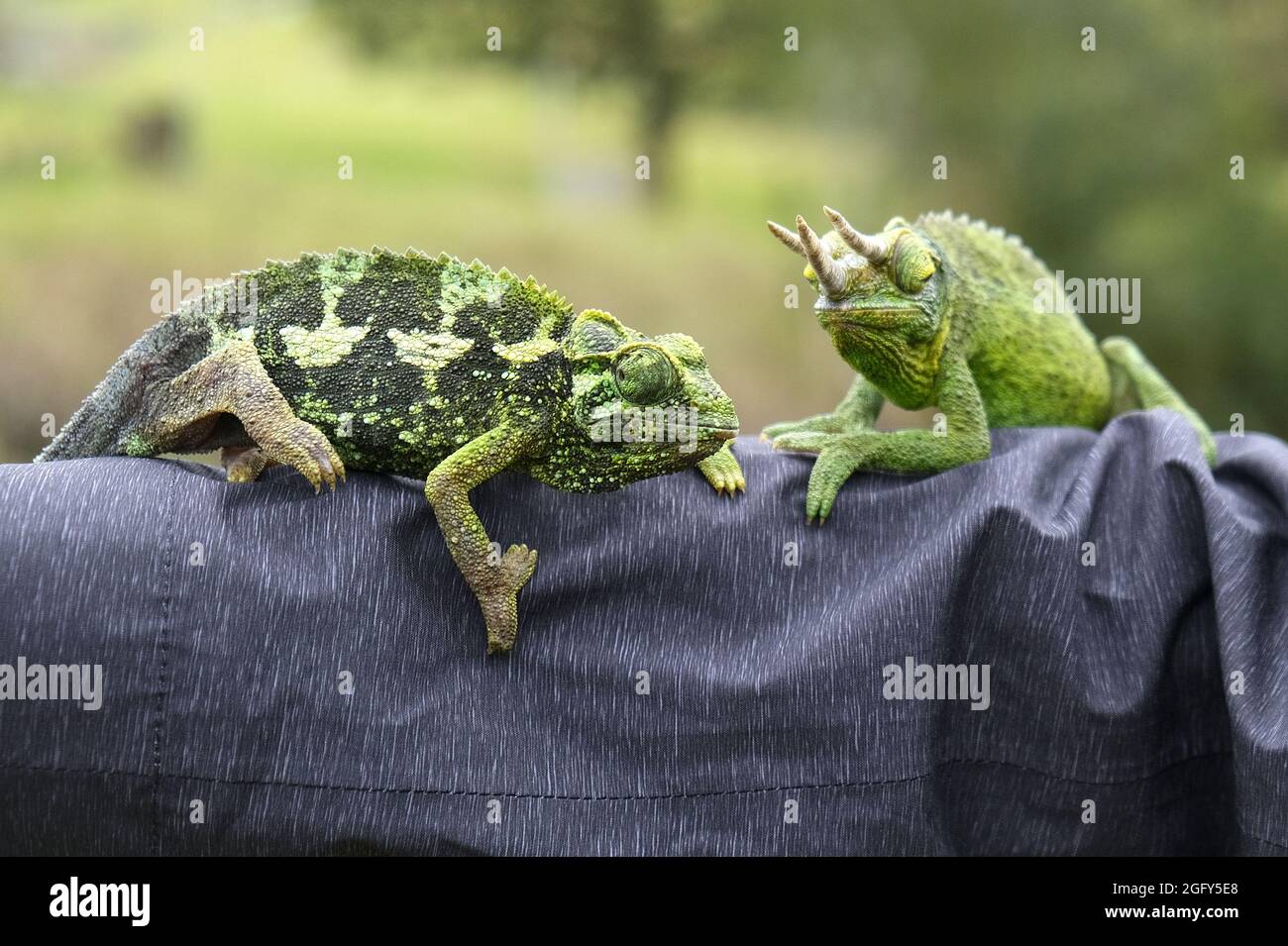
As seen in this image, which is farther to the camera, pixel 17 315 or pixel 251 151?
pixel 251 151

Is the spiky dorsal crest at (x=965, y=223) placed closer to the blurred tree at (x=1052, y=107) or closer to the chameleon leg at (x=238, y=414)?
the chameleon leg at (x=238, y=414)

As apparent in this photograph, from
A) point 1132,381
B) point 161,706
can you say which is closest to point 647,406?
point 161,706

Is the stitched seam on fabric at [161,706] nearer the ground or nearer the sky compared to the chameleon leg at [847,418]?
nearer the ground

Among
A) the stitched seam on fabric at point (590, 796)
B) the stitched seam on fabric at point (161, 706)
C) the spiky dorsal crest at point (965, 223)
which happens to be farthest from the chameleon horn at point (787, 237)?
the stitched seam on fabric at point (161, 706)

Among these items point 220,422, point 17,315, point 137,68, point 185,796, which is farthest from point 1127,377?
point 137,68

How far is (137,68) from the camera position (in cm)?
575

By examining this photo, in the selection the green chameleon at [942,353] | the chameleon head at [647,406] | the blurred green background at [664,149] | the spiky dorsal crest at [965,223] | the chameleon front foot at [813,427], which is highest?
the blurred green background at [664,149]

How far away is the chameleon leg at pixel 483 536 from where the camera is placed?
1130mm

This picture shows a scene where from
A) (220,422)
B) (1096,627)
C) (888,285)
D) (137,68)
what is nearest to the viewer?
(1096,627)

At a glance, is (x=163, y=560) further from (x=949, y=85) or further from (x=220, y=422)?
(x=949, y=85)

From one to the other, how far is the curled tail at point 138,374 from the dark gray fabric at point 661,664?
7.1 inches

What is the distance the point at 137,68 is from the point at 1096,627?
5863 mm

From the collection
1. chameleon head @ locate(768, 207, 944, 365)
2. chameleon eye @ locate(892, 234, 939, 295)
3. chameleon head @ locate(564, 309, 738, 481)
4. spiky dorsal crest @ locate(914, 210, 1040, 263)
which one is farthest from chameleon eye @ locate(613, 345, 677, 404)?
spiky dorsal crest @ locate(914, 210, 1040, 263)

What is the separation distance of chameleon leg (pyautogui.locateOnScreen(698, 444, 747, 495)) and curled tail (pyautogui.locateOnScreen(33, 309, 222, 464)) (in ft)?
1.94
